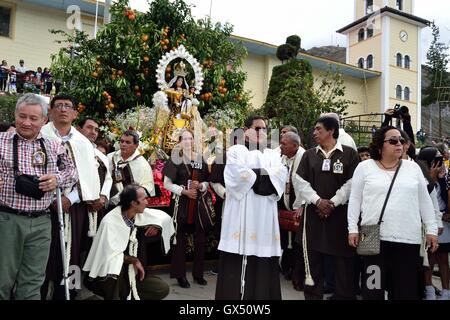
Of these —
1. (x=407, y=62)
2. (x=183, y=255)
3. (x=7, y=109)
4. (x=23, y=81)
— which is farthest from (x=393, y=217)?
(x=407, y=62)

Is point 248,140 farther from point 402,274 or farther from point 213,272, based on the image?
point 213,272

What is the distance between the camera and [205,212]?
5.12 meters

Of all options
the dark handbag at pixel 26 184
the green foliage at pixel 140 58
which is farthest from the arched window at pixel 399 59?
the dark handbag at pixel 26 184

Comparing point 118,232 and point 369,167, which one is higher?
point 369,167

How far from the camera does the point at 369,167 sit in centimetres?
372

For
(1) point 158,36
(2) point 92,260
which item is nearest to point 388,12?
(1) point 158,36

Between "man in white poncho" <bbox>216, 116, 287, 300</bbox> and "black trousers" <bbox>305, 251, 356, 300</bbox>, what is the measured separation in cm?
32

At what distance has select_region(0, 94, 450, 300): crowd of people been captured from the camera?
3.20 metres

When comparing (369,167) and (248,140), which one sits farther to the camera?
(248,140)

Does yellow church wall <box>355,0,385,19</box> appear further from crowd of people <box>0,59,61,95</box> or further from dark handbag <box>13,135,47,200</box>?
dark handbag <box>13,135,47,200</box>

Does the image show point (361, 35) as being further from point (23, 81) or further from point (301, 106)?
point (23, 81)

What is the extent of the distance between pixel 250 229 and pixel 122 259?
1.19 metres

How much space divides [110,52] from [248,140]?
4.15m

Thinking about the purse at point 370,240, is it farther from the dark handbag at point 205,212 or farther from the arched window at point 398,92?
the arched window at point 398,92
